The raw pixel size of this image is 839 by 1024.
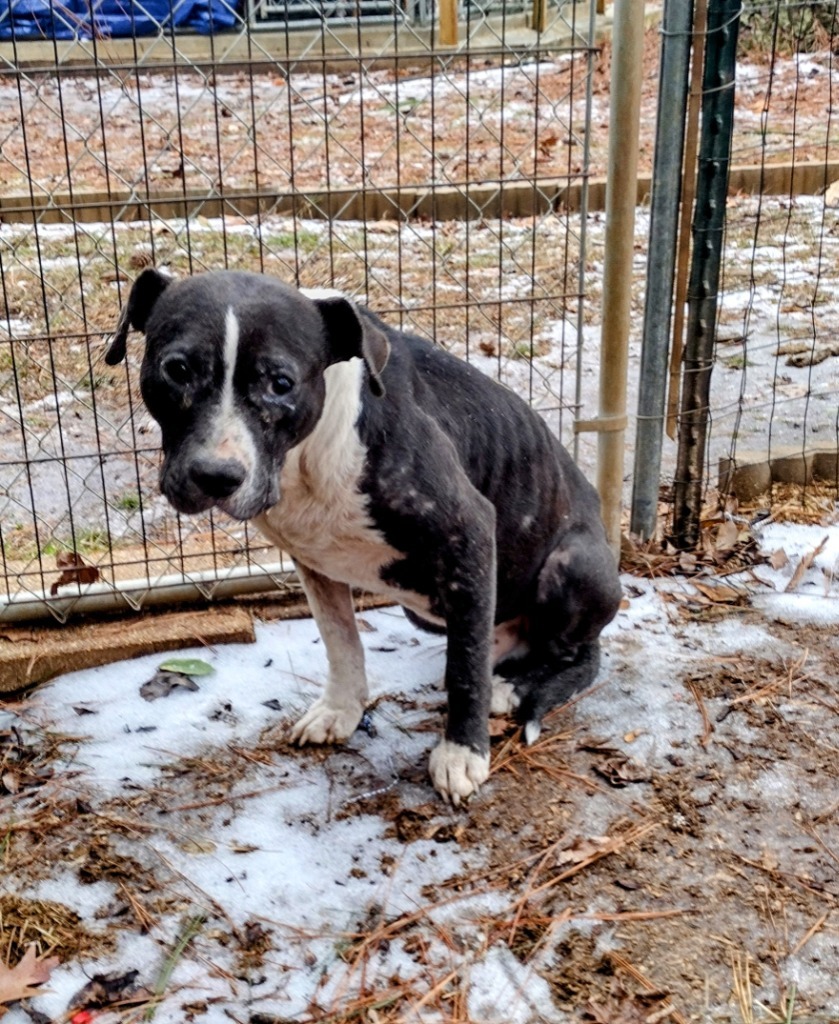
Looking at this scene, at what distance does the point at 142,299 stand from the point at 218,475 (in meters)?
0.56

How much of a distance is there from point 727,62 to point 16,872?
126 inches

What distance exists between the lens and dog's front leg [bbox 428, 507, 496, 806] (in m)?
2.98

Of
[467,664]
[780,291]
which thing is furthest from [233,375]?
[780,291]

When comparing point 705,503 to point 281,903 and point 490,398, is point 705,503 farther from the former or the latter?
point 281,903

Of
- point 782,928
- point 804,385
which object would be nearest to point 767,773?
point 782,928

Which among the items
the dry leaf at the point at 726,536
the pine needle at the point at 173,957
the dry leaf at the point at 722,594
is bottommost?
the pine needle at the point at 173,957

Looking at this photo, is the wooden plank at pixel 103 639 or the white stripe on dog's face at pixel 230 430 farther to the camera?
the wooden plank at pixel 103 639

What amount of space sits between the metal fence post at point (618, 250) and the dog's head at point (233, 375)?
1.52 metres

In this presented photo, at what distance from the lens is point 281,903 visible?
2.65 metres

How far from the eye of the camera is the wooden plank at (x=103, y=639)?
3.58 metres

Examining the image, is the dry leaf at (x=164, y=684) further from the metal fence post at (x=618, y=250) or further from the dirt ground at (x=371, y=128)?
the dirt ground at (x=371, y=128)

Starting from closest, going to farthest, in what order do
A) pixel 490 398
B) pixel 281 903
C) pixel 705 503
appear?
pixel 281 903
pixel 490 398
pixel 705 503

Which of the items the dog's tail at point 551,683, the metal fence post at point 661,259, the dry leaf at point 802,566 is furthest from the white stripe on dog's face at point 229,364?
the dry leaf at point 802,566

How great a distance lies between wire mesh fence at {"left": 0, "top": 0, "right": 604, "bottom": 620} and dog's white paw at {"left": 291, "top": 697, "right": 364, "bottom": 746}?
785 millimetres
